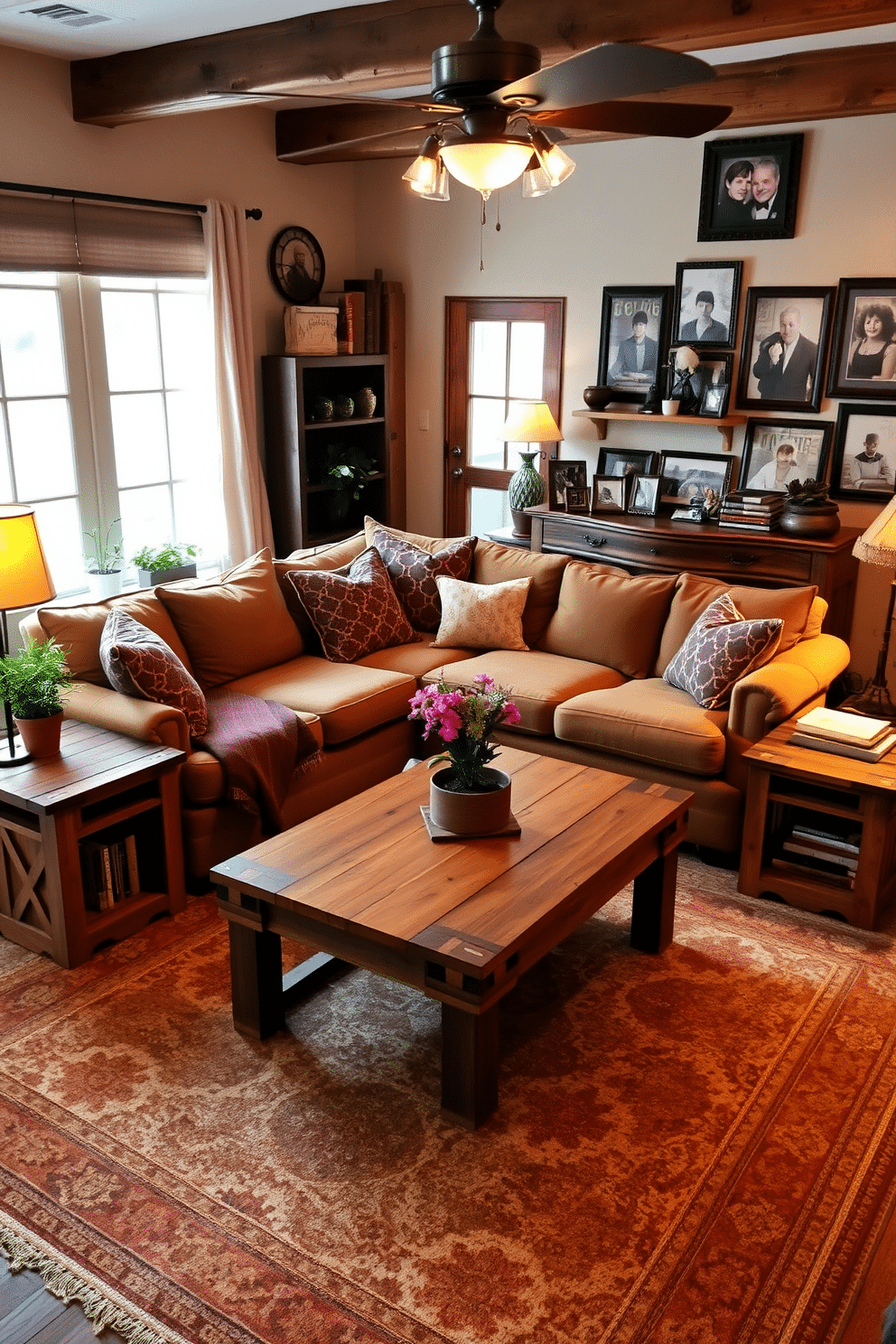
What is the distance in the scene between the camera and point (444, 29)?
11.6 ft

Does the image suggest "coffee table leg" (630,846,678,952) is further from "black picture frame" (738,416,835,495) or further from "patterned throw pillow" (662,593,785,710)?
"black picture frame" (738,416,835,495)

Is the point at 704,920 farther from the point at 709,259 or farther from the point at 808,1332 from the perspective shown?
the point at 709,259

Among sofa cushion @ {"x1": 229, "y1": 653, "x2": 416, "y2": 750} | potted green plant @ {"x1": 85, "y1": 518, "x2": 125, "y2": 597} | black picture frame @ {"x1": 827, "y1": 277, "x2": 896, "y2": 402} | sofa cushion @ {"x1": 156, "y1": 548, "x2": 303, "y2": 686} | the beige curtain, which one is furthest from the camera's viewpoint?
the beige curtain

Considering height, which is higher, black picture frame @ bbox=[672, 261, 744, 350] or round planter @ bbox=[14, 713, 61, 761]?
black picture frame @ bbox=[672, 261, 744, 350]

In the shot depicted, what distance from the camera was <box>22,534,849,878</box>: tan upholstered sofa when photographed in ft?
12.4

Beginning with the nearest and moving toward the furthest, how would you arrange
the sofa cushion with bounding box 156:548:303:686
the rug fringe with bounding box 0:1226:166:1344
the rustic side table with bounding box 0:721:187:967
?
the rug fringe with bounding box 0:1226:166:1344, the rustic side table with bounding box 0:721:187:967, the sofa cushion with bounding box 156:548:303:686

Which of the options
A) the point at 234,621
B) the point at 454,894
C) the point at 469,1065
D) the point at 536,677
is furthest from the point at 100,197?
the point at 469,1065

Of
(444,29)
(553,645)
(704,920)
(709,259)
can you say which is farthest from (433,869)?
(709,259)

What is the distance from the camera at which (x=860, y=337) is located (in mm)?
5027

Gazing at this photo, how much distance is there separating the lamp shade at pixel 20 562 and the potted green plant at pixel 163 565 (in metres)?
1.73

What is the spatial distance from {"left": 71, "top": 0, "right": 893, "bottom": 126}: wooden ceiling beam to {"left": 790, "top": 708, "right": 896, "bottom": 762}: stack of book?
206 cm

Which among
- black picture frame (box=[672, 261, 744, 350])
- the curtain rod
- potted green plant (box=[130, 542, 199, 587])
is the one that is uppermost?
the curtain rod

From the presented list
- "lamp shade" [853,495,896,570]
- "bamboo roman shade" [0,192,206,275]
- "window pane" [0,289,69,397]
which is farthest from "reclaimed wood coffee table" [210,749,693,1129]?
"bamboo roman shade" [0,192,206,275]

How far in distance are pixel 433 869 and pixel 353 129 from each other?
13.8 feet
